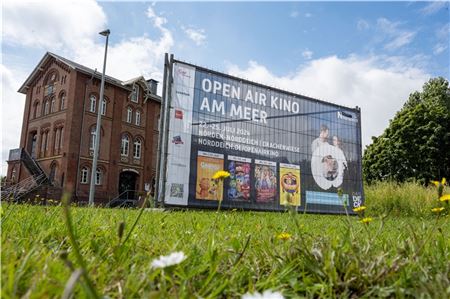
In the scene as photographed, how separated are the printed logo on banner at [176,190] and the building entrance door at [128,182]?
64.2 ft

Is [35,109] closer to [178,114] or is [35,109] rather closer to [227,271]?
[178,114]

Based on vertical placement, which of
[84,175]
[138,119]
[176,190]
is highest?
[138,119]

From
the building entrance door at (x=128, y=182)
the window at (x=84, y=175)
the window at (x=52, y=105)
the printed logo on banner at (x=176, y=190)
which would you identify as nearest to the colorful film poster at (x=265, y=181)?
the printed logo on banner at (x=176, y=190)

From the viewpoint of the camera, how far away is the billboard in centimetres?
1059

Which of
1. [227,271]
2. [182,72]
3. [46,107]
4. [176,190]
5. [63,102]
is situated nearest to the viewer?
[227,271]

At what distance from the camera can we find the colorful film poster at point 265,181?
480 inches

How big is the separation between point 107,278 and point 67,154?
26750 mm

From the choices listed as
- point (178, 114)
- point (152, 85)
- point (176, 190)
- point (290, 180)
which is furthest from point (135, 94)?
point (176, 190)

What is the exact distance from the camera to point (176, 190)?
409 inches

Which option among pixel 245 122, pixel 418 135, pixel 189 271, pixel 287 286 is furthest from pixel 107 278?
pixel 418 135

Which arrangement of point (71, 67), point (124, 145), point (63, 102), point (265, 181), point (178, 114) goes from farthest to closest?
point (124, 145)
point (63, 102)
point (71, 67)
point (265, 181)
point (178, 114)

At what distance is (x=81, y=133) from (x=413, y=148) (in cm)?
2531

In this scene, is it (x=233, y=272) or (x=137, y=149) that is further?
(x=137, y=149)

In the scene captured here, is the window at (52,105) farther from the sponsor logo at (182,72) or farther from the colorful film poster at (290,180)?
the colorful film poster at (290,180)
